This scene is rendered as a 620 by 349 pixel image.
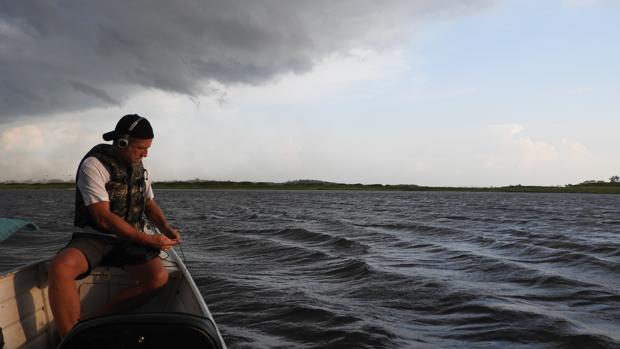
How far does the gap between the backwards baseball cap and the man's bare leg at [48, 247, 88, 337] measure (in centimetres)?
150

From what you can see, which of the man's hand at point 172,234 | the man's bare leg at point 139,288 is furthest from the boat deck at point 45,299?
the man's hand at point 172,234

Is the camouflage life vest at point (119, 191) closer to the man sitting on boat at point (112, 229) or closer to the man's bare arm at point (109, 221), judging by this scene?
the man sitting on boat at point (112, 229)

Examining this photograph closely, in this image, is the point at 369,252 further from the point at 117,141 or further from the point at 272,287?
the point at 117,141

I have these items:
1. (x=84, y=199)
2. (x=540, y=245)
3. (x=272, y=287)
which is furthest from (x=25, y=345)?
(x=540, y=245)

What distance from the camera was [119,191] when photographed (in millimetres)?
6074

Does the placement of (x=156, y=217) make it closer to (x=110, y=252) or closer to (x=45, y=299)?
(x=110, y=252)

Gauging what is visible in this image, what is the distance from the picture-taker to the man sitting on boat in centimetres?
534

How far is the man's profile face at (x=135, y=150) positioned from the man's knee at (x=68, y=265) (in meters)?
1.28

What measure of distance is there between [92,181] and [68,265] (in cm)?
97

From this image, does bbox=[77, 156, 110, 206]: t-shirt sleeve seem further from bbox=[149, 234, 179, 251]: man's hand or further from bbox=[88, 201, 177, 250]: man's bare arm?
bbox=[149, 234, 179, 251]: man's hand

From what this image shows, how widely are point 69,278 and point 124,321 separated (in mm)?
1744

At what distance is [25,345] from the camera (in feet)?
19.4

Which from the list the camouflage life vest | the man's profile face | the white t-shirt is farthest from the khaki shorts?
the man's profile face

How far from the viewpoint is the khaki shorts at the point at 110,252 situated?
5.67 m
